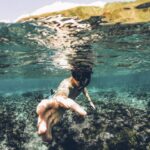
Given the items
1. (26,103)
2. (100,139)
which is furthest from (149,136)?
(26,103)

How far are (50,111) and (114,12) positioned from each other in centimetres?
738

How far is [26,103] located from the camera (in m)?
26.6

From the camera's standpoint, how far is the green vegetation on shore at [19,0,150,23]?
14.1 m

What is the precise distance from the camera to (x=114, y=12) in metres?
14.7

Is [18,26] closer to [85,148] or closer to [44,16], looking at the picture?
[44,16]

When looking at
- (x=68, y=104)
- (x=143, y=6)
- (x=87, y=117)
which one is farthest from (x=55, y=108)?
(x=87, y=117)

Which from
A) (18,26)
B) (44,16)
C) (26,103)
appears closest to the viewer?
(44,16)

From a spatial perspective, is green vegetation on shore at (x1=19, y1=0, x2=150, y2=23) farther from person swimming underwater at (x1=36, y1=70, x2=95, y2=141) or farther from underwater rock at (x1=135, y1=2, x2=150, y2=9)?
person swimming underwater at (x1=36, y1=70, x2=95, y2=141)

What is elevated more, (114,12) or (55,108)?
(114,12)

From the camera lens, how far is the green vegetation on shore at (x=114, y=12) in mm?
14086

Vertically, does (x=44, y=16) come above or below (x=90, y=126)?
above

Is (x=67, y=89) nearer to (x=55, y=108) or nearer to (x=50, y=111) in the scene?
(x=55, y=108)

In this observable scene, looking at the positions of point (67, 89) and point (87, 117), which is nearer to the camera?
point (67, 89)

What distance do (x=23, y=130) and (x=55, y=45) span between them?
6.61 m
